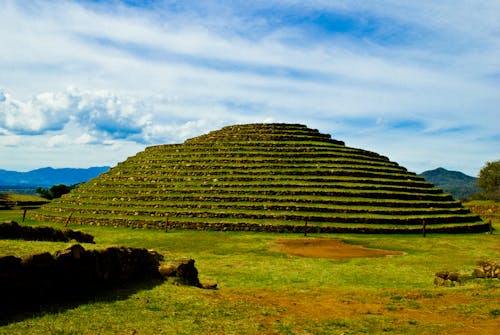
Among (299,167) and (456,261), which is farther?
(299,167)

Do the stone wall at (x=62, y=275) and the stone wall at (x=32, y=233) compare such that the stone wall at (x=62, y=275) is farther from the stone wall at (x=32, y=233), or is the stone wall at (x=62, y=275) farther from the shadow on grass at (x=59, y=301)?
the stone wall at (x=32, y=233)

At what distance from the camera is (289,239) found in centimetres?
2816

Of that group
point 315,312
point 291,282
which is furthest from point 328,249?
point 315,312

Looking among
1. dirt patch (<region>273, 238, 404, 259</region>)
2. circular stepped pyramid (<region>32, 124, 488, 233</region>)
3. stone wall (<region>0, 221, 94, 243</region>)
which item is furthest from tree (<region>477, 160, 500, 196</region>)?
stone wall (<region>0, 221, 94, 243</region>)

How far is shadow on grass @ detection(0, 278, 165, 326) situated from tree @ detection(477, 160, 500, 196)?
315ft

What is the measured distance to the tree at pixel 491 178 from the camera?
89700 mm

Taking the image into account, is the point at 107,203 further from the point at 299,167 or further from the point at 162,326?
the point at 162,326

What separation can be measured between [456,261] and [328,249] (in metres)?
6.77

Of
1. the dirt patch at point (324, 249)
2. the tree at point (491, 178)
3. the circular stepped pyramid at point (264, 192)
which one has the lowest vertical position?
the dirt patch at point (324, 249)

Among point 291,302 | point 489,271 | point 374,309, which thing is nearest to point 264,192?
point 489,271

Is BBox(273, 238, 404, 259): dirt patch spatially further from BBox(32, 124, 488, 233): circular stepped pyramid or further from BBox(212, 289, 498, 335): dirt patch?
BBox(212, 289, 498, 335): dirt patch

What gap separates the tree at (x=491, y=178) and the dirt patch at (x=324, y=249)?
78.1 meters

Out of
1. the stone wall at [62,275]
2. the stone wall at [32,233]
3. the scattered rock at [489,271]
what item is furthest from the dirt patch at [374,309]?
the stone wall at [32,233]

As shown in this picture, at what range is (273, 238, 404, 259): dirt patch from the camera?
872 inches
